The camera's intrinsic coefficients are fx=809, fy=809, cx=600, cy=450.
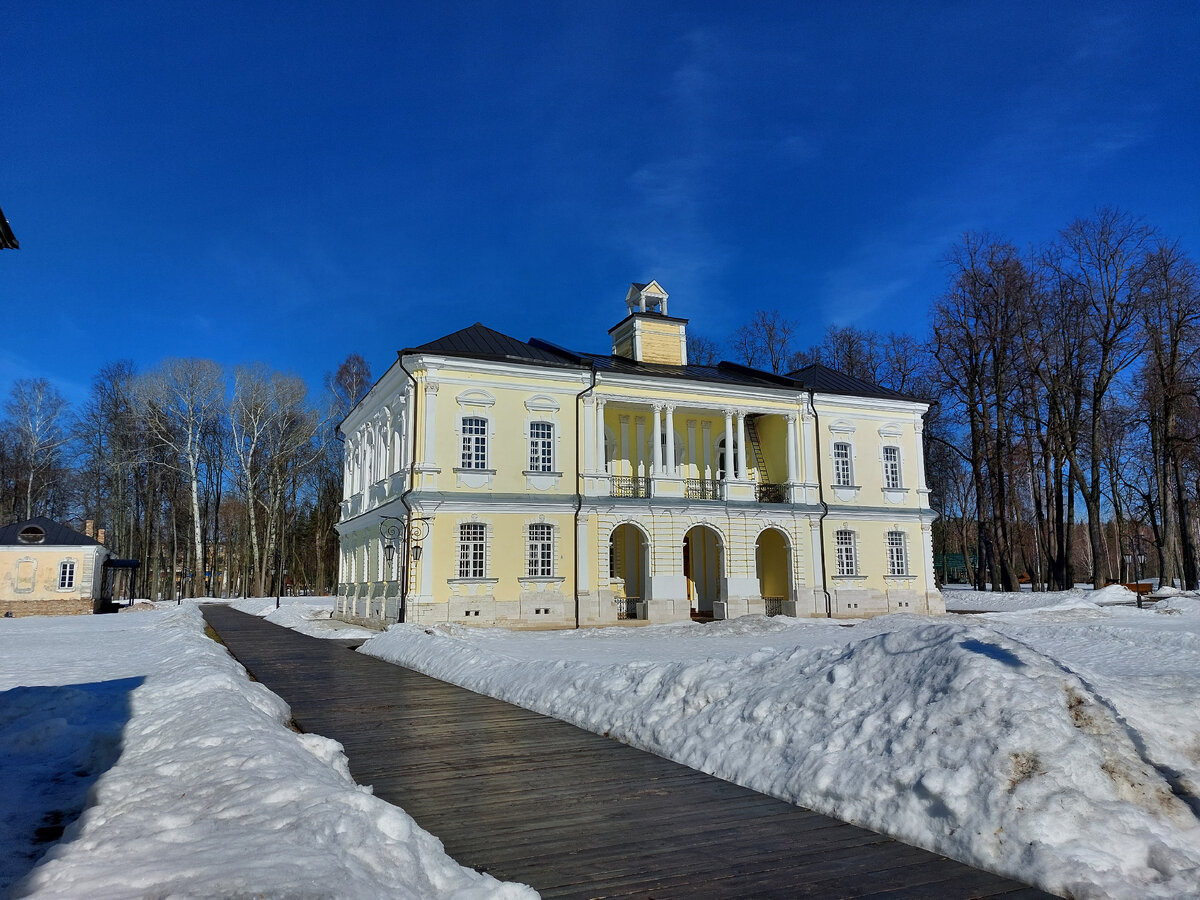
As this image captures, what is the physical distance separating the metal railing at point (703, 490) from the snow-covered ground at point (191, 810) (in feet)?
71.8

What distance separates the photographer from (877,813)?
4.77 m

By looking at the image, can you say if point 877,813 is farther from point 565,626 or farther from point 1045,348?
point 1045,348

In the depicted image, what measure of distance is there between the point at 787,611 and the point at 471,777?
954 inches

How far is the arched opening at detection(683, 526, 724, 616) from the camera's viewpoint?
30.4m

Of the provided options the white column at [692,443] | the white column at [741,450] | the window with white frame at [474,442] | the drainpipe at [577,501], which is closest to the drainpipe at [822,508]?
the white column at [741,450]

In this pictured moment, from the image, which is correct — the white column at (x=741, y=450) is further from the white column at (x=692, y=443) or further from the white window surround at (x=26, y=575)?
the white window surround at (x=26, y=575)

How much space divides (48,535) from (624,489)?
88.7 ft

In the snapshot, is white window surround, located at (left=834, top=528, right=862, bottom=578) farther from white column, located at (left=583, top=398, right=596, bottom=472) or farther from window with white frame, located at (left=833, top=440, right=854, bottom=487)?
white column, located at (left=583, top=398, right=596, bottom=472)

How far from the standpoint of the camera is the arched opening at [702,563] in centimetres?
3041

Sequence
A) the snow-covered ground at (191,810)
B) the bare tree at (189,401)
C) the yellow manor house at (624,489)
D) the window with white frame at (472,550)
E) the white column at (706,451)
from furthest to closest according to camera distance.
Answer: the bare tree at (189,401)
the white column at (706,451)
the yellow manor house at (624,489)
the window with white frame at (472,550)
the snow-covered ground at (191,810)

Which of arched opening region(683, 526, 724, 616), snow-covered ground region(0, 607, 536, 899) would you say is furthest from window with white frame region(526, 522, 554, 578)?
snow-covered ground region(0, 607, 536, 899)

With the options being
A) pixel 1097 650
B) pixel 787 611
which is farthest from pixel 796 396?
pixel 1097 650

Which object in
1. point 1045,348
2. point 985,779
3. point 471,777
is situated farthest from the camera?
point 1045,348

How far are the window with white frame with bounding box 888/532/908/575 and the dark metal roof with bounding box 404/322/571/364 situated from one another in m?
14.3
